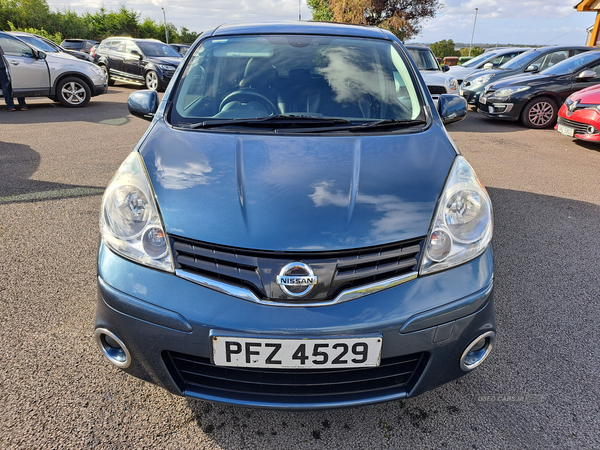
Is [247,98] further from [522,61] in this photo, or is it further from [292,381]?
[522,61]

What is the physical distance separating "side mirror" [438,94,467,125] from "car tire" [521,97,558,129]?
643 centimetres

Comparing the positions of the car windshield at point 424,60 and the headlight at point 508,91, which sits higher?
the car windshield at point 424,60

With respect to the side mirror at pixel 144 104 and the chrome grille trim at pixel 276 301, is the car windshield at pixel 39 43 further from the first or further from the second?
the chrome grille trim at pixel 276 301

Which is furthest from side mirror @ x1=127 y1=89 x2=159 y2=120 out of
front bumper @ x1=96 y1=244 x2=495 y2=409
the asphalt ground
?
front bumper @ x1=96 y1=244 x2=495 y2=409

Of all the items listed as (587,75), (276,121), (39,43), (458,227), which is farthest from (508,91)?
(39,43)

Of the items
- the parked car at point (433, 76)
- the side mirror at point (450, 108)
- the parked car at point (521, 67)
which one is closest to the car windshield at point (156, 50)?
the parked car at point (433, 76)

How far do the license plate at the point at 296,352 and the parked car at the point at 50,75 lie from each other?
31.5 feet

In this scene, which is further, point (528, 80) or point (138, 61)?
point (138, 61)

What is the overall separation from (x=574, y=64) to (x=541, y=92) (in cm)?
95

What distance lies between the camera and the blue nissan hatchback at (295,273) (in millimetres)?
1441

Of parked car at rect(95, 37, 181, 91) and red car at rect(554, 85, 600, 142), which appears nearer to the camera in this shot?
red car at rect(554, 85, 600, 142)

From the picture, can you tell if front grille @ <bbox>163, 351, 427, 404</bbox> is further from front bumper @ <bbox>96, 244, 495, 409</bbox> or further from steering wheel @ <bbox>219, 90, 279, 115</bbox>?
Result: steering wheel @ <bbox>219, 90, 279, 115</bbox>

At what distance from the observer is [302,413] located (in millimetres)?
1836

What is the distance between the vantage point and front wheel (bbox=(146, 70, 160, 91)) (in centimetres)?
1237
